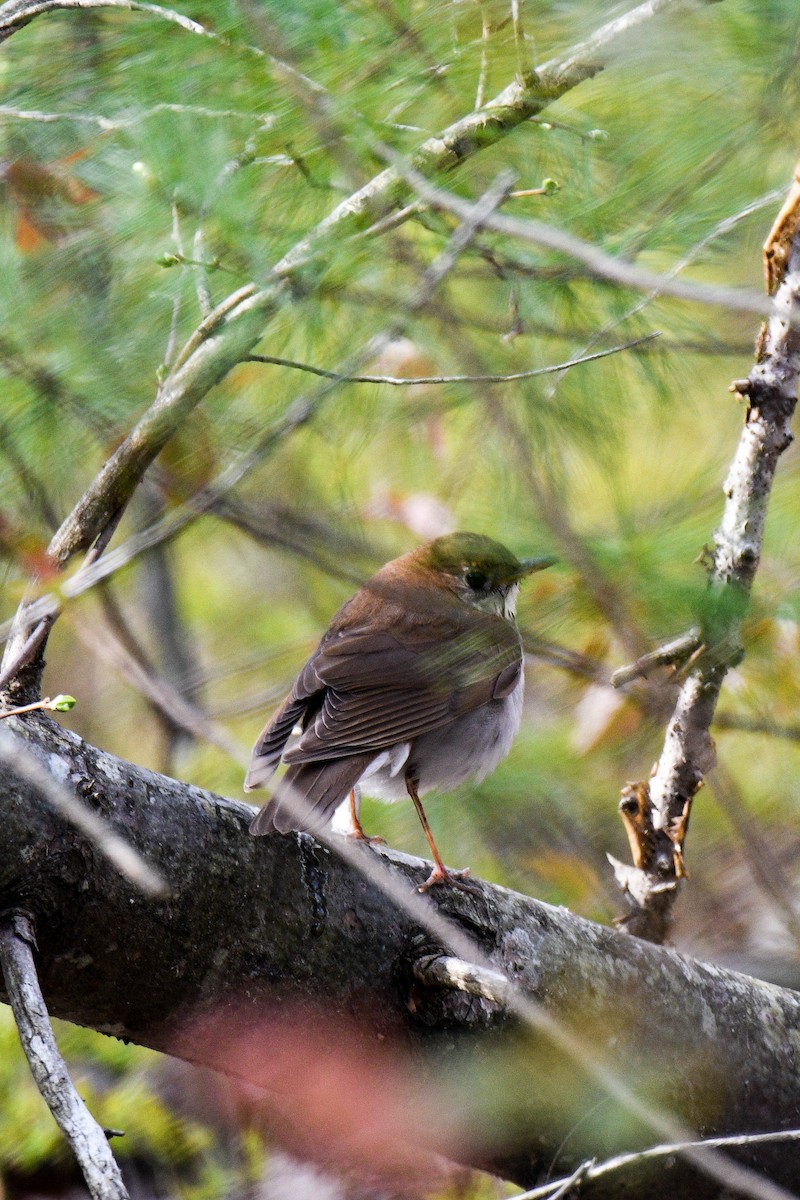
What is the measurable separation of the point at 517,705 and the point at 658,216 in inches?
59.6

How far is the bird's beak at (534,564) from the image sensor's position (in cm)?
209

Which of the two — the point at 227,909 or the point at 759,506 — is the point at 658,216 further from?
the point at 227,909

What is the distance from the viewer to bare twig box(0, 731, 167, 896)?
1.70 meters

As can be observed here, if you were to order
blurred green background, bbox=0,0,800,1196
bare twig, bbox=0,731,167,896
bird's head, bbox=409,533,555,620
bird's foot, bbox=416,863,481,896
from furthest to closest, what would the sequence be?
bird's head, bbox=409,533,555,620 → bird's foot, bbox=416,863,481,896 → blurred green background, bbox=0,0,800,1196 → bare twig, bbox=0,731,167,896

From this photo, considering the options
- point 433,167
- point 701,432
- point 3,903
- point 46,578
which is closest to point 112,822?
point 3,903

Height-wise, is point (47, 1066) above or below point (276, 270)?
below

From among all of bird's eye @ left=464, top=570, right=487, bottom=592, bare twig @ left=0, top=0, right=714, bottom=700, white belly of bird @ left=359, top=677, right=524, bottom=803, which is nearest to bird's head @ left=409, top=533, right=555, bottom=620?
bird's eye @ left=464, top=570, right=487, bottom=592

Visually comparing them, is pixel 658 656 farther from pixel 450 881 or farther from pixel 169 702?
pixel 169 702

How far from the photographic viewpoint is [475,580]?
3691 mm

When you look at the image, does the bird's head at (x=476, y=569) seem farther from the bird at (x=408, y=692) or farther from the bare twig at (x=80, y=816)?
the bare twig at (x=80, y=816)

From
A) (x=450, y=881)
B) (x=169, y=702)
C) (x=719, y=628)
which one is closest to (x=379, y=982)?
(x=450, y=881)

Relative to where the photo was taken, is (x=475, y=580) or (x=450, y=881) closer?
(x=450, y=881)

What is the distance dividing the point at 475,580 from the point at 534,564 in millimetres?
1459

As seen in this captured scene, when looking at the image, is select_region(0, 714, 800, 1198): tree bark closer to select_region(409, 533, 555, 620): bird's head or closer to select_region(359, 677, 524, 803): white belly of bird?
select_region(409, 533, 555, 620): bird's head
